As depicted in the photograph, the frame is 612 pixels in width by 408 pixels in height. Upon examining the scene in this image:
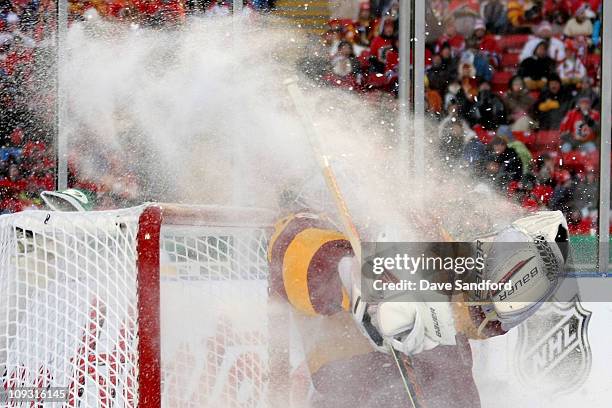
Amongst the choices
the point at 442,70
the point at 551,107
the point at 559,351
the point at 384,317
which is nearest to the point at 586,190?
the point at 551,107

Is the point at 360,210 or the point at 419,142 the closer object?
the point at 360,210

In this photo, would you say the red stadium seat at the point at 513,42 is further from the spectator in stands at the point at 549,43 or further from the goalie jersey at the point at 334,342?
the goalie jersey at the point at 334,342

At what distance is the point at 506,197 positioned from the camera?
3.99 metres

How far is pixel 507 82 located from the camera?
4844 millimetres

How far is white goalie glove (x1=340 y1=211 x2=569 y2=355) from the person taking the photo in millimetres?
1813

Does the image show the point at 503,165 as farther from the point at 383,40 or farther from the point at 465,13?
the point at 465,13

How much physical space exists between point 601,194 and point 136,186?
2.01 meters

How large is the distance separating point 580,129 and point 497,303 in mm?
3109

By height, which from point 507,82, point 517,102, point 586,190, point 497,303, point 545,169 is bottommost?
point 586,190

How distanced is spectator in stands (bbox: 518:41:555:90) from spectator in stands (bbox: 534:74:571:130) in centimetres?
7

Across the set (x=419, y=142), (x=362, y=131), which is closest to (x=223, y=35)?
(x=362, y=131)

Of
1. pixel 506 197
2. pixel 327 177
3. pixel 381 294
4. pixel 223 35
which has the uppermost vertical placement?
pixel 223 35

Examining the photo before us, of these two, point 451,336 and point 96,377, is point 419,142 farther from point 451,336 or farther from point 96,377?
point 96,377

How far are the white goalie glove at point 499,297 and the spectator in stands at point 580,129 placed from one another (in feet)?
9.44
